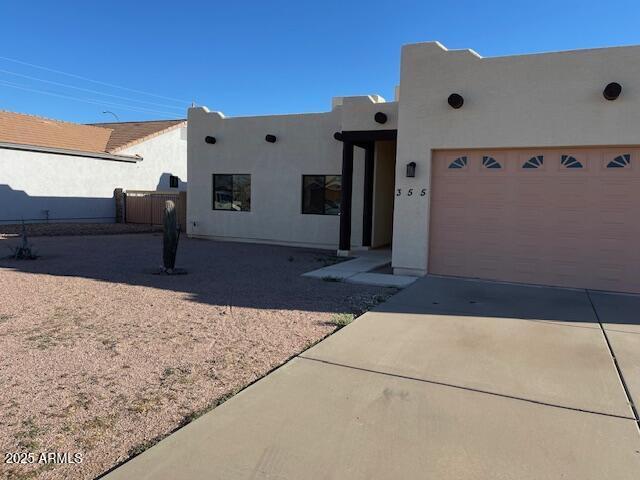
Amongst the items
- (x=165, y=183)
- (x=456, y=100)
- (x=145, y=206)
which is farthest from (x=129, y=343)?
(x=165, y=183)

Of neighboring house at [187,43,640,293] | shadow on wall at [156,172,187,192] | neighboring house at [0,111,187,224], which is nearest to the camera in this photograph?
neighboring house at [187,43,640,293]

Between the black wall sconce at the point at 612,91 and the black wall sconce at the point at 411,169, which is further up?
the black wall sconce at the point at 612,91

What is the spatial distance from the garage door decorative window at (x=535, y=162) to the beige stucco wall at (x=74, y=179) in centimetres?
2202

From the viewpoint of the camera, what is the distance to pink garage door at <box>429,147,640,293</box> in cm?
910

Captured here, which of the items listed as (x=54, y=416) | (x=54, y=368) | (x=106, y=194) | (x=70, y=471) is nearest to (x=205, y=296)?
(x=54, y=368)

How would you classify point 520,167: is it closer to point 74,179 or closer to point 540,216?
point 540,216

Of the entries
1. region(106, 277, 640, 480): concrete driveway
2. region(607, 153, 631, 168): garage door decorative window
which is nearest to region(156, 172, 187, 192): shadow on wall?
region(607, 153, 631, 168): garage door decorative window

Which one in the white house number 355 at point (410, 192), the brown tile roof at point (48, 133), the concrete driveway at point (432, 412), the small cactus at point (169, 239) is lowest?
the concrete driveway at point (432, 412)

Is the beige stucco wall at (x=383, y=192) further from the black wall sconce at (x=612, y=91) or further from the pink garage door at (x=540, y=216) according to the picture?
the black wall sconce at (x=612, y=91)

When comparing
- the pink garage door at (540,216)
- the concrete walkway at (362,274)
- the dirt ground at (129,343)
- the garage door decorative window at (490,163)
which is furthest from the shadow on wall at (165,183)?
the garage door decorative window at (490,163)

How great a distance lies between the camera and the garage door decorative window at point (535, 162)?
380 inches

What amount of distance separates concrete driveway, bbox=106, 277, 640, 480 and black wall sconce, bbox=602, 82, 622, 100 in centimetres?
429

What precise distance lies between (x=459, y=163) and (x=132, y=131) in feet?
83.1

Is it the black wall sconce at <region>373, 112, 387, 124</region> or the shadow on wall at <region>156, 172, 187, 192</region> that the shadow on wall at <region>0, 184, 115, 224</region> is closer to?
the shadow on wall at <region>156, 172, 187, 192</region>
